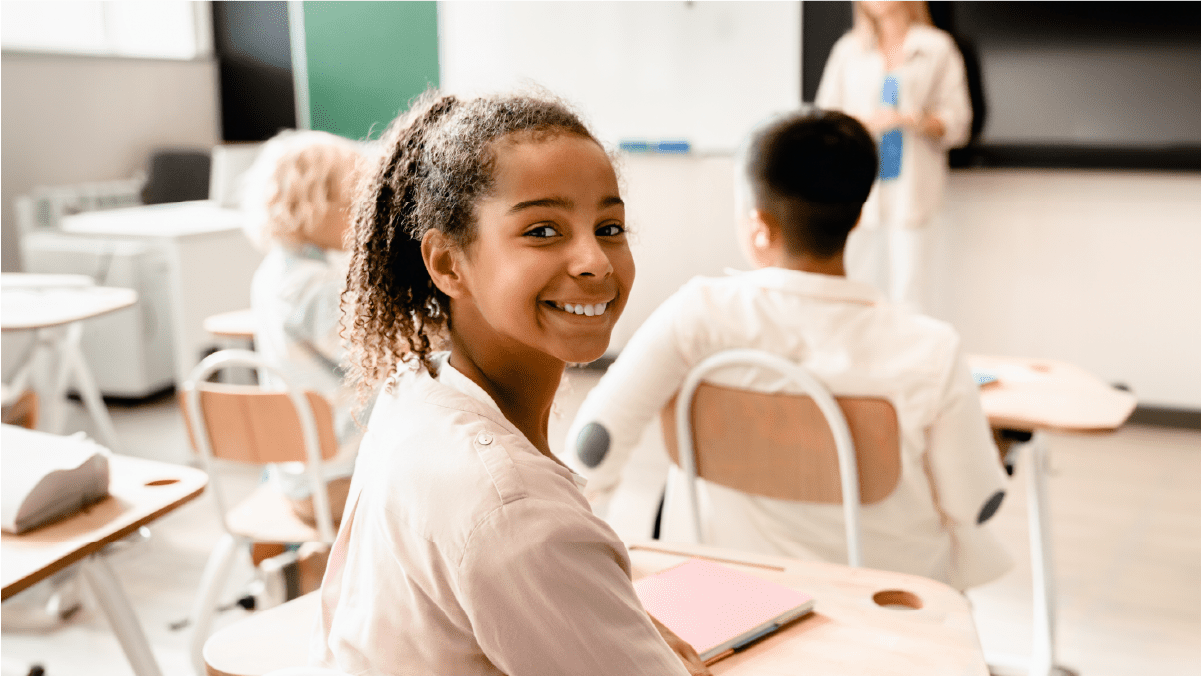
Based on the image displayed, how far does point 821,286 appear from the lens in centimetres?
145

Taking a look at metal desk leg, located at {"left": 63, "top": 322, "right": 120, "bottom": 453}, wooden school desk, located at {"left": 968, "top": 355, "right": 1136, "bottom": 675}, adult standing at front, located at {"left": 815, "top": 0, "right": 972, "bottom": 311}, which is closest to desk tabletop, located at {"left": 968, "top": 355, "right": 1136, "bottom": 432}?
wooden school desk, located at {"left": 968, "top": 355, "right": 1136, "bottom": 675}

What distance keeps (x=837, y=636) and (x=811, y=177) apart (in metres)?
0.81

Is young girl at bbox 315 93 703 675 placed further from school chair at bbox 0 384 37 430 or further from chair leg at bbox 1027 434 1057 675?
school chair at bbox 0 384 37 430

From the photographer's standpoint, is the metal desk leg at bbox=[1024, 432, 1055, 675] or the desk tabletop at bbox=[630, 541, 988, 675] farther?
the metal desk leg at bbox=[1024, 432, 1055, 675]

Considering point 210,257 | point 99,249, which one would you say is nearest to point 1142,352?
point 210,257

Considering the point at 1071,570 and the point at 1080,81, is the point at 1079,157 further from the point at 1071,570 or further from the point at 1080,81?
the point at 1071,570

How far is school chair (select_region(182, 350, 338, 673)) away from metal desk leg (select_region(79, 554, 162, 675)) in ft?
1.60

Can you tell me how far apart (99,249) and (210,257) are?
431mm

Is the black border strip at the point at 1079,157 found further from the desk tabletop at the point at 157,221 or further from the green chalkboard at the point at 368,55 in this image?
the desk tabletop at the point at 157,221

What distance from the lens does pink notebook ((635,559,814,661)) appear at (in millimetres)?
877

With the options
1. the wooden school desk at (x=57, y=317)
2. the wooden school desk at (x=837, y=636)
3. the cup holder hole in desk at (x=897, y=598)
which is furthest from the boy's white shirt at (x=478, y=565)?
the wooden school desk at (x=57, y=317)

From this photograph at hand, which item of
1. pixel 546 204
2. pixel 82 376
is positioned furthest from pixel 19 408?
pixel 546 204

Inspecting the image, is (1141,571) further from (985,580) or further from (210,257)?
(210,257)

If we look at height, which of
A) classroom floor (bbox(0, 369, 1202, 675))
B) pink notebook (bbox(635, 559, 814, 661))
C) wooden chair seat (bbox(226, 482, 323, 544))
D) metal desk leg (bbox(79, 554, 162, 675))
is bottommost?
classroom floor (bbox(0, 369, 1202, 675))
